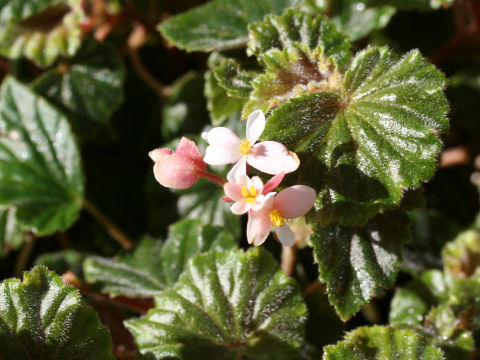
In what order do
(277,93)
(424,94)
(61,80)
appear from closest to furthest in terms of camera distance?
1. (424,94)
2. (277,93)
3. (61,80)

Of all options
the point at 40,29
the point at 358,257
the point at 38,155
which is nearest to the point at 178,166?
the point at 358,257

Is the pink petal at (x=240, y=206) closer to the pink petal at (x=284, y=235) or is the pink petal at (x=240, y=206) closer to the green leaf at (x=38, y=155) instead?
the pink petal at (x=284, y=235)

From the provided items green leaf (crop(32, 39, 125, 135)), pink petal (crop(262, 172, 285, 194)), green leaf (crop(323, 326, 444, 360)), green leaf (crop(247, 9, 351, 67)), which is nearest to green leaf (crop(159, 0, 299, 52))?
green leaf (crop(247, 9, 351, 67))

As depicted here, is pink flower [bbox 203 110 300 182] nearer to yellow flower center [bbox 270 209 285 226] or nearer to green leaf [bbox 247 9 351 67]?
yellow flower center [bbox 270 209 285 226]

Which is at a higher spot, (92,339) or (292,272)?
(292,272)

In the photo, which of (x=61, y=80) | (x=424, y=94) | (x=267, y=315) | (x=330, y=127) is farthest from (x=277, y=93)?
(x=61, y=80)

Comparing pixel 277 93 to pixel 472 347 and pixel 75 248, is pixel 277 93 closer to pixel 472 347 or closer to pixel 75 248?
pixel 472 347

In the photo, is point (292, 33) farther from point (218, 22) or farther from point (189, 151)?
point (189, 151)

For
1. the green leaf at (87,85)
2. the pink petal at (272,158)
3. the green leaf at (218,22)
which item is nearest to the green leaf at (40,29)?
the green leaf at (87,85)
